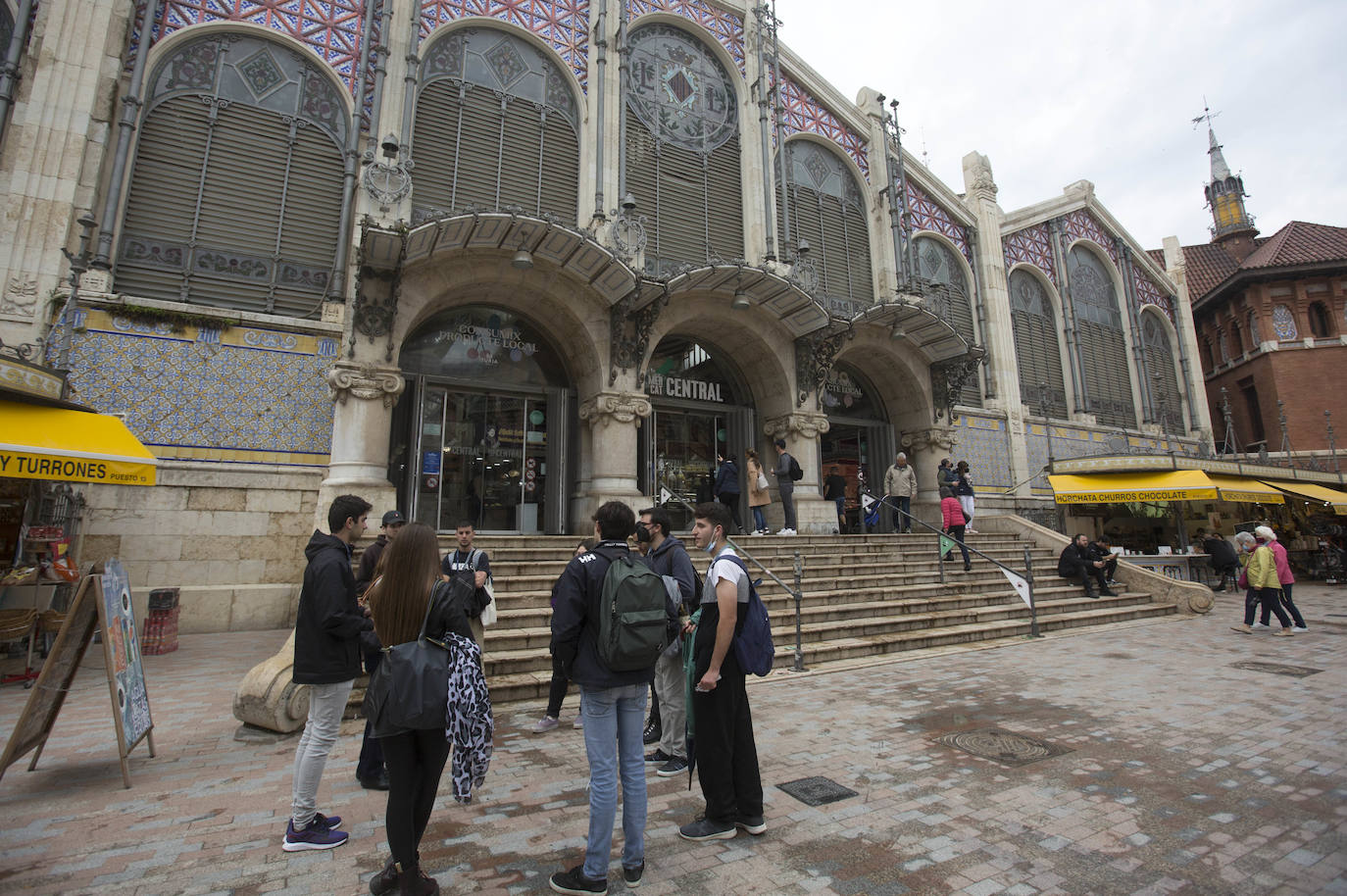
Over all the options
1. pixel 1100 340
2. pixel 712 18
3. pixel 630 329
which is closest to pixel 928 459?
pixel 630 329

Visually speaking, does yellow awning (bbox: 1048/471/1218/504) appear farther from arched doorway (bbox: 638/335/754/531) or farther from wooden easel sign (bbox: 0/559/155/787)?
wooden easel sign (bbox: 0/559/155/787)

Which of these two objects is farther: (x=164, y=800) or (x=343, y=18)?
(x=343, y=18)

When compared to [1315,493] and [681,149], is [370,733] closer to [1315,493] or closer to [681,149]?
[681,149]

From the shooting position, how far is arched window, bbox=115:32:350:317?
1081 centimetres

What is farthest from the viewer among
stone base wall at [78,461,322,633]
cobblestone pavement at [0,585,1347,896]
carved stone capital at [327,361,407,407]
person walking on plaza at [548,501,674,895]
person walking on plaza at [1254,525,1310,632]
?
carved stone capital at [327,361,407,407]

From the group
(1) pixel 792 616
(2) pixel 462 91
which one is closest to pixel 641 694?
(1) pixel 792 616

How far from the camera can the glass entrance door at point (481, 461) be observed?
12445 mm

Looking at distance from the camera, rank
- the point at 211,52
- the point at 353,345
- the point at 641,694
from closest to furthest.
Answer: the point at 641,694 → the point at 353,345 → the point at 211,52

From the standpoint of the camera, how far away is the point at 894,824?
356 cm

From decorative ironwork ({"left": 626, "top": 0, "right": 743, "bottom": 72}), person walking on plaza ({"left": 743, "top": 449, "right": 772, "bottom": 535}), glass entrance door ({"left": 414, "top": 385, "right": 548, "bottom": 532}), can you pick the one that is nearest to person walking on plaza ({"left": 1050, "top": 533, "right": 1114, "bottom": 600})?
person walking on plaza ({"left": 743, "top": 449, "right": 772, "bottom": 535})

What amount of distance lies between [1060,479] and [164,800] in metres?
20.3

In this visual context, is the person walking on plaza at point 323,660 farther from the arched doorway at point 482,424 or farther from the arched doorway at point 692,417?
the arched doorway at point 692,417

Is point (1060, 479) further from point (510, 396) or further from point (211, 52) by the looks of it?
point (211, 52)

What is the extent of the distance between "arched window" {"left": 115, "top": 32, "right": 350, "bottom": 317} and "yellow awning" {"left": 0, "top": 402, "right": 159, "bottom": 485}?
383 cm
